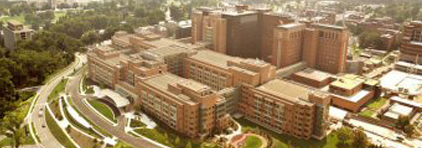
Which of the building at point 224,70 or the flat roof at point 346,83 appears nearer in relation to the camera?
the building at point 224,70

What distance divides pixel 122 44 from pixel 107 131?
5041cm

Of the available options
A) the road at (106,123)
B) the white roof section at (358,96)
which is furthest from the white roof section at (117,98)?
the white roof section at (358,96)

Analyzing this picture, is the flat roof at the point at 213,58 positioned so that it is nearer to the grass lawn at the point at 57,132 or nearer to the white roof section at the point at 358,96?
the white roof section at the point at 358,96

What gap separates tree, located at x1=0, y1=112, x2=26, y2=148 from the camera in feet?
201

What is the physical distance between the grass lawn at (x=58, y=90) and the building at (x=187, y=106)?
25.8 metres

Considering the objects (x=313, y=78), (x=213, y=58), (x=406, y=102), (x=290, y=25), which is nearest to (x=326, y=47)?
(x=290, y=25)

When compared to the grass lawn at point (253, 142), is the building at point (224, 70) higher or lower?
higher

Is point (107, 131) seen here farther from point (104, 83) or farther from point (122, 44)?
point (122, 44)

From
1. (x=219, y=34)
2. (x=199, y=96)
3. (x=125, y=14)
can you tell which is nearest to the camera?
(x=199, y=96)

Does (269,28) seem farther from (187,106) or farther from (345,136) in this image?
(187,106)

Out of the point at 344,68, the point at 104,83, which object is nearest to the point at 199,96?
the point at 104,83

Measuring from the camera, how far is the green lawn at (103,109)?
74.2 metres

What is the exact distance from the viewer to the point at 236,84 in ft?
257

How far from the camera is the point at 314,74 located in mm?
96500
